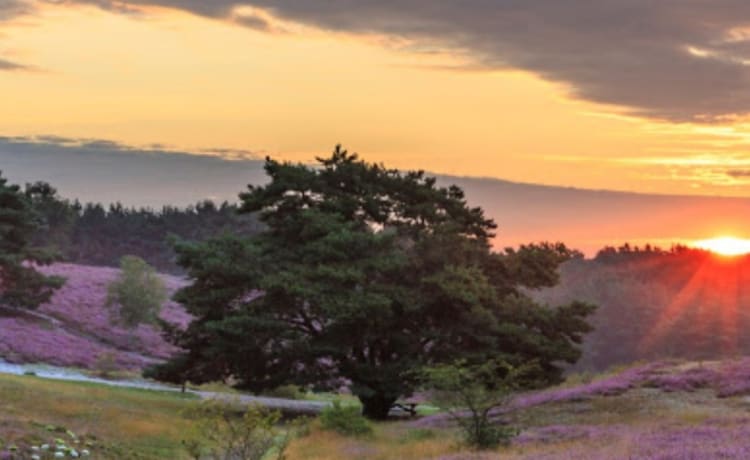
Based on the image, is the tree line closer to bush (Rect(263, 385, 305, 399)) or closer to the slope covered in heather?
bush (Rect(263, 385, 305, 399))

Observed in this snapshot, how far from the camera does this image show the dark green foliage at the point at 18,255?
2494 inches

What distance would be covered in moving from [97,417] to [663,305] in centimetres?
11766

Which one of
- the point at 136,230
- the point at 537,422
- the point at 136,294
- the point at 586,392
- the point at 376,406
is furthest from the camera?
the point at 136,230

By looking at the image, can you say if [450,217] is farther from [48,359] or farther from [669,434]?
[48,359]

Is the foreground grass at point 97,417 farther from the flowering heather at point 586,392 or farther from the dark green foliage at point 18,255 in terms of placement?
the dark green foliage at point 18,255

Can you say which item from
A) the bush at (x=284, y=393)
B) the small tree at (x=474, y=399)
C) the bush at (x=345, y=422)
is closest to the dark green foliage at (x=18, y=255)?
the bush at (x=284, y=393)

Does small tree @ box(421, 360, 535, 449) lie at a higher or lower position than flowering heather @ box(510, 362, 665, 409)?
higher

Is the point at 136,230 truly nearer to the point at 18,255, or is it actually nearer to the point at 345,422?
the point at 18,255

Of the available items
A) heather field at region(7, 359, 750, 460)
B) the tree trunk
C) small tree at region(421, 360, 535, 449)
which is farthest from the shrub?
small tree at region(421, 360, 535, 449)

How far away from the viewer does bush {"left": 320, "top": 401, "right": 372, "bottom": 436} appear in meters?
29.9

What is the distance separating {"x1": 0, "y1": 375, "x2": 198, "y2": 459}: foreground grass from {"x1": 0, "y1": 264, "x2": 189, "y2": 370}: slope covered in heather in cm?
1777

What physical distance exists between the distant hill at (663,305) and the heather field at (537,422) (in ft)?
261

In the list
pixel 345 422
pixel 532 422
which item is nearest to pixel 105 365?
pixel 345 422

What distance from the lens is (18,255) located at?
63.4 meters
